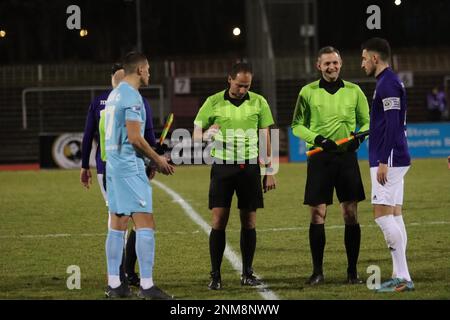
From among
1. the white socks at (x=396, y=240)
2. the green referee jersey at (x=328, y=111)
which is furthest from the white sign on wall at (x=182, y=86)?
the white socks at (x=396, y=240)

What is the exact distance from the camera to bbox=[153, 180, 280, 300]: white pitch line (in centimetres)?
848

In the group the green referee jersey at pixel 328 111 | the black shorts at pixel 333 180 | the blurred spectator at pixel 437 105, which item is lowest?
the black shorts at pixel 333 180

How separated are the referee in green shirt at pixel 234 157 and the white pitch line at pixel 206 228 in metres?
0.59

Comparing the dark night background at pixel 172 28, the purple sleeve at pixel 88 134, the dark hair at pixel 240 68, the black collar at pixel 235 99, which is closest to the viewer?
the dark hair at pixel 240 68

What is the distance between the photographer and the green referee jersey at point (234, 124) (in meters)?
9.20

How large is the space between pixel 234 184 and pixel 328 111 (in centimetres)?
112

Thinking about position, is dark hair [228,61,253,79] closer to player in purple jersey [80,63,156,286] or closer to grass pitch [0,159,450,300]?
player in purple jersey [80,63,156,286]

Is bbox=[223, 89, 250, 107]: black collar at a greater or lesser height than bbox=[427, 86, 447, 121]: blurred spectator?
lesser

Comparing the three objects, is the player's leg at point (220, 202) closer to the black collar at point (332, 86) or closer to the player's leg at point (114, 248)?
the player's leg at point (114, 248)

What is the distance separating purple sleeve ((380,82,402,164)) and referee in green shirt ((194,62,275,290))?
1.37 metres

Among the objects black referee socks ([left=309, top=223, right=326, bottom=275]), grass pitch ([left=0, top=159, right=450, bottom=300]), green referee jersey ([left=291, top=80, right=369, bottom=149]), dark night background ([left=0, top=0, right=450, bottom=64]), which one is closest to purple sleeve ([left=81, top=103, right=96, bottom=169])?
grass pitch ([left=0, top=159, right=450, bottom=300])

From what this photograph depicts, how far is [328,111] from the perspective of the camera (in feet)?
30.4

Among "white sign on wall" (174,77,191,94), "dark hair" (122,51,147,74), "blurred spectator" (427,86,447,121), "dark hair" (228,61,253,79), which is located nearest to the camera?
"dark hair" (122,51,147,74)

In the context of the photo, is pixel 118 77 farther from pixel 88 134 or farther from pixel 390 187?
pixel 390 187
